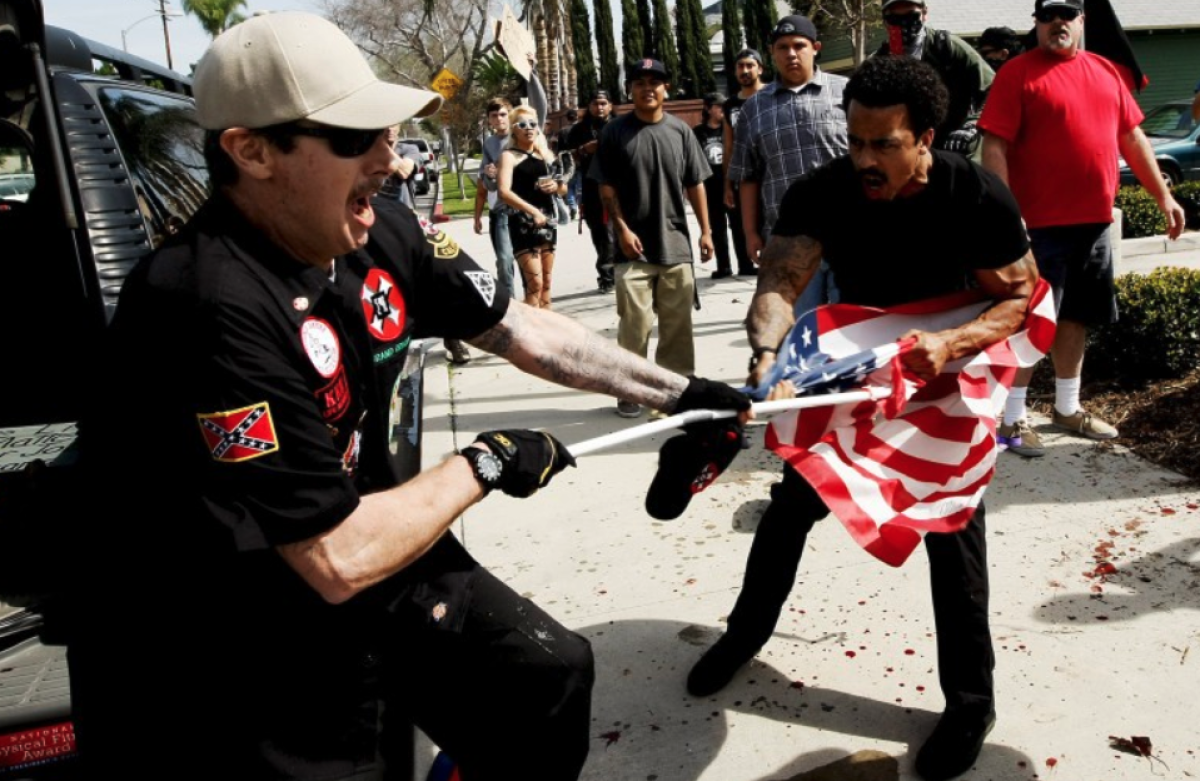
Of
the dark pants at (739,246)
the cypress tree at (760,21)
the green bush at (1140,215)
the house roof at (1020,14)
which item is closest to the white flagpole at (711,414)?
the dark pants at (739,246)

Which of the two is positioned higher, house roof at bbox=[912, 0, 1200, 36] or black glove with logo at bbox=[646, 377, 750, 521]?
house roof at bbox=[912, 0, 1200, 36]

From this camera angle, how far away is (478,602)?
217cm

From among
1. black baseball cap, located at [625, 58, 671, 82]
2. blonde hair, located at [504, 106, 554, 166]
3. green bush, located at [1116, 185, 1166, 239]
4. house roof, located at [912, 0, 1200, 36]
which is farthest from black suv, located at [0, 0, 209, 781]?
house roof, located at [912, 0, 1200, 36]

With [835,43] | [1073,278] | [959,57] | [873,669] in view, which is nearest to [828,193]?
[873,669]

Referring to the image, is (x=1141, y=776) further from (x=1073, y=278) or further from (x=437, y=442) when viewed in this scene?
(x=437, y=442)

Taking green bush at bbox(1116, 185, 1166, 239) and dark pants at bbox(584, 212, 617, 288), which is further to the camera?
green bush at bbox(1116, 185, 1166, 239)

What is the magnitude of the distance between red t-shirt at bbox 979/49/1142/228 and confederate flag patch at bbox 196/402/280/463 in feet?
13.1

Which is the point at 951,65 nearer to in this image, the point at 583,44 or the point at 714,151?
the point at 714,151

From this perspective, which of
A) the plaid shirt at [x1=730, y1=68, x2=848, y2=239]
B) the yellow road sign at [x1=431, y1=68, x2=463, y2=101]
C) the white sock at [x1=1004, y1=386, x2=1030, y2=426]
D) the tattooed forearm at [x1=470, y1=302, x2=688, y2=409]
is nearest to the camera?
the tattooed forearm at [x1=470, y1=302, x2=688, y2=409]

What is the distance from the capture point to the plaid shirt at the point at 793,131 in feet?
16.9

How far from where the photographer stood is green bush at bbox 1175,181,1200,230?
1171cm

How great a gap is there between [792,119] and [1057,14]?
125 centimetres

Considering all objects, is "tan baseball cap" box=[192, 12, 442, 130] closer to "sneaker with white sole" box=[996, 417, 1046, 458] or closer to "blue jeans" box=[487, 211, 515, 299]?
"sneaker with white sole" box=[996, 417, 1046, 458]

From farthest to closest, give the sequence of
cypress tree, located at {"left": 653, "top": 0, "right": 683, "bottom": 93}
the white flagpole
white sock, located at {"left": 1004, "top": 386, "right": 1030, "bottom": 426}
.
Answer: cypress tree, located at {"left": 653, "top": 0, "right": 683, "bottom": 93} → white sock, located at {"left": 1004, "top": 386, "right": 1030, "bottom": 426} → the white flagpole
